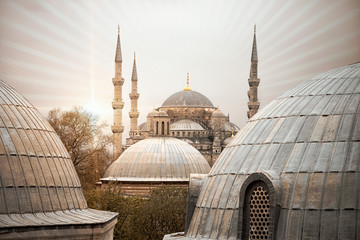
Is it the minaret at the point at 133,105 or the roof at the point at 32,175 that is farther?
the minaret at the point at 133,105

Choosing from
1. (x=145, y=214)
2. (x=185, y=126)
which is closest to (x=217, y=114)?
(x=185, y=126)

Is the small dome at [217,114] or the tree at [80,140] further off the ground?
the small dome at [217,114]

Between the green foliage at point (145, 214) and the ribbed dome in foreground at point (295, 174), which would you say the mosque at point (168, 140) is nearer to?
the green foliage at point (145, 214)

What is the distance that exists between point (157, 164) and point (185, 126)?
50.5m

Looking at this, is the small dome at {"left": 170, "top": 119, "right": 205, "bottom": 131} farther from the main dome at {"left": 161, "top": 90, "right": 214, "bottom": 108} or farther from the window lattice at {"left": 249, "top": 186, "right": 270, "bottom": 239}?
the window lattice at {"left": 249, "top": 186, "right": 270, "bottom": 239}

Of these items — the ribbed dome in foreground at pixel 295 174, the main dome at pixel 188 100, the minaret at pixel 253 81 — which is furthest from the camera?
the main dome at pixel 188 100

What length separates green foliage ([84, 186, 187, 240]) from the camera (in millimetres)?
32031

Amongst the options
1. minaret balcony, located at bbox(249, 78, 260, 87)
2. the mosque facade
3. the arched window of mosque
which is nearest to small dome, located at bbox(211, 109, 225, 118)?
the mosque facade

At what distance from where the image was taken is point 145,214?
3269cm

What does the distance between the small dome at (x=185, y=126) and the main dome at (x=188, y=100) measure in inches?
179

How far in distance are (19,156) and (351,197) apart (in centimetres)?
770

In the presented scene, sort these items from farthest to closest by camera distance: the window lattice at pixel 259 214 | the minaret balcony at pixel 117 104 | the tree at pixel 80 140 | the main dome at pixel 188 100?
the main dome at pixel 188 100
the minaret balcony at pixel 117 104
the tree at pixel 80 140
the window lattice at pixel 259 214

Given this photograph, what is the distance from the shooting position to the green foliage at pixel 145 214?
3203 cm

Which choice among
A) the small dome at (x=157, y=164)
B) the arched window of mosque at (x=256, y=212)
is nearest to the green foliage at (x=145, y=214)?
the small dome at (x=157, y=164)
